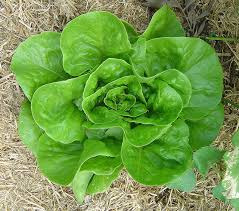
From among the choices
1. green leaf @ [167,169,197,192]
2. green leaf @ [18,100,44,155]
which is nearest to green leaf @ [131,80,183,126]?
green leaf @ [167,169,197,192]

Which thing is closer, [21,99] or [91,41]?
[91,41]

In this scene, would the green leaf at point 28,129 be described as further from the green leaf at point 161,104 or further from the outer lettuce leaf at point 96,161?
the green leaf at point 161,104

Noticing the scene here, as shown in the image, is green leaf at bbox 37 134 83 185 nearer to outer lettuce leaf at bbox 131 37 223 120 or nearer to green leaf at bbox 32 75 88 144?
green leaf at bbox 32 75 88 144

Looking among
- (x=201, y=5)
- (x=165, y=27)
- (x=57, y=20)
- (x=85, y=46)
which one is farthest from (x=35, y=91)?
(x=201, y=5)

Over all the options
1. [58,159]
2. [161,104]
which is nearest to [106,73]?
[161,104]

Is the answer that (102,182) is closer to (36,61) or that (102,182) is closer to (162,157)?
(162,157)

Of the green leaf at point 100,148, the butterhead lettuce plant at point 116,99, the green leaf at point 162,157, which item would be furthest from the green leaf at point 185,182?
the green leaf at point 100,148

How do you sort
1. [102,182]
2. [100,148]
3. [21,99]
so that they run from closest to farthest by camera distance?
[100,148] → [102,182] → [21,99]
